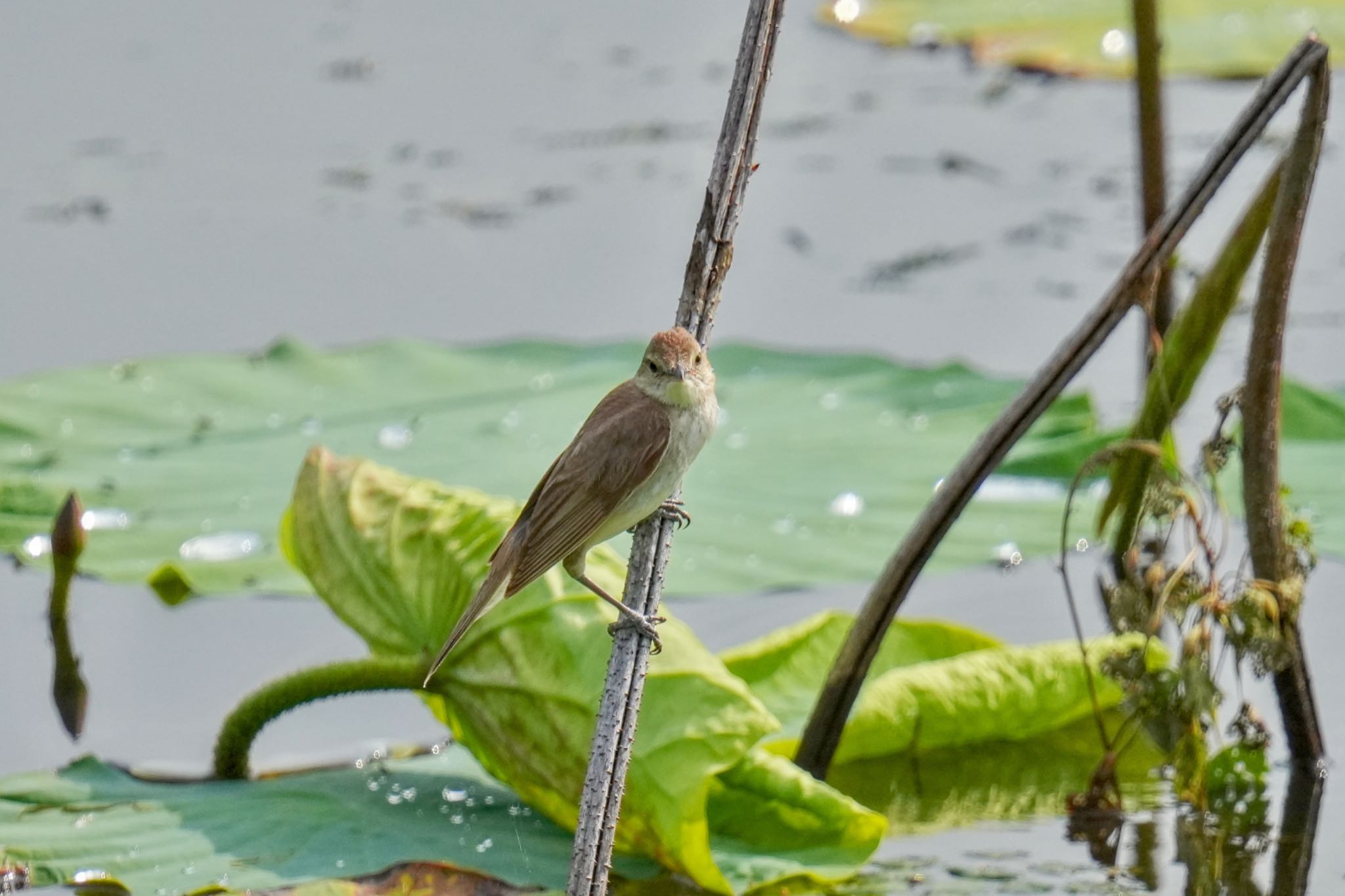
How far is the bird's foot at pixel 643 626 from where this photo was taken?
106 inches

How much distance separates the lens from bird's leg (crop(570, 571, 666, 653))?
2.70m

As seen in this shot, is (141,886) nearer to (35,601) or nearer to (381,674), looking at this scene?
(381,674)

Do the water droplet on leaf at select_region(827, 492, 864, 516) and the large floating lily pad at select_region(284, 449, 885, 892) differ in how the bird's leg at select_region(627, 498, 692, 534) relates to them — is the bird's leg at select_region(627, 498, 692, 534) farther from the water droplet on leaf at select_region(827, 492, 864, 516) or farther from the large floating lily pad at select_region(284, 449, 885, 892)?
the water droplet on leaf at select_region(827, 492, 864, 516)

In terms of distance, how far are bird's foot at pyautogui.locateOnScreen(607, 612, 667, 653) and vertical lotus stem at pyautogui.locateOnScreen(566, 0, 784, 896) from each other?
0.05 feet

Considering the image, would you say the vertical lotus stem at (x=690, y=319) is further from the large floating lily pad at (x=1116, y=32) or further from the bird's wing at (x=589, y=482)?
the large floating lily pad at (x=1116, y=32)

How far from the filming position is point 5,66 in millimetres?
9352

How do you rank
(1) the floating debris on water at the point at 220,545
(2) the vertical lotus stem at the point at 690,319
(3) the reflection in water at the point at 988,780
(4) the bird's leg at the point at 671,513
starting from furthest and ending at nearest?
(1) the floating debris on water at the point at 220,545 → (3) the reflection in water at the point at 988,780 → (4) the bird's leg at the point at 671,513 → (2) the vertical lotus stem at the point at 690,319

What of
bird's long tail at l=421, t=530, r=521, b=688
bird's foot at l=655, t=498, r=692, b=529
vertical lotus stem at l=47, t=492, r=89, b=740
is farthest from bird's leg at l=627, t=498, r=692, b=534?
vertical lotus stem at l=47, t=492, r=89, b=740

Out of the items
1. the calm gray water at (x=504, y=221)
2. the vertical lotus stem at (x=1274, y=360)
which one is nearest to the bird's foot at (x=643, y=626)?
the calm gray water at (x=504, y=221)

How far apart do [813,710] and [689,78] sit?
658 cm

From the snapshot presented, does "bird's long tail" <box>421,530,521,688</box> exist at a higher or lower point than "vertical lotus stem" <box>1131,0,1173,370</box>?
lower

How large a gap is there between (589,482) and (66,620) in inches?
81.5

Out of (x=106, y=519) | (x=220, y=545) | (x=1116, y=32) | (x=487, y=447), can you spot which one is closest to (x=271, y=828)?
(x=220, y=545)

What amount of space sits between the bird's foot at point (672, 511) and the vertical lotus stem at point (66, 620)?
4.97 feet
